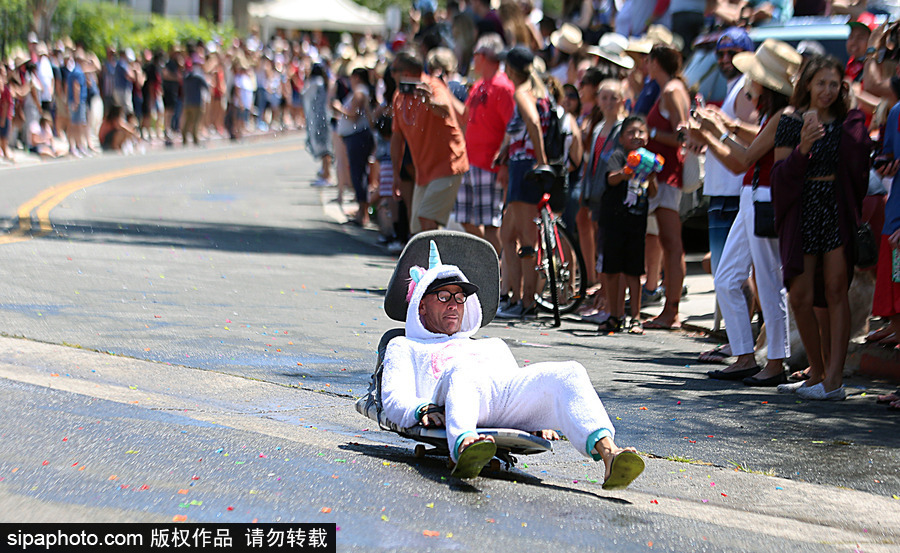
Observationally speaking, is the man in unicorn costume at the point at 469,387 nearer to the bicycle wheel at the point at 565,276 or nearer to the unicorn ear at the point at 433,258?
the unicorn ear at the point at 433,258

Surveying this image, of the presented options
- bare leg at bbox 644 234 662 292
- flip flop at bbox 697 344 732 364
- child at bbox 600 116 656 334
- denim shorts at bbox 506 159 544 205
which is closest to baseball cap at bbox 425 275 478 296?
flip flop at bbox 697 344 732 364

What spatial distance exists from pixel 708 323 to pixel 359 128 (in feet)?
25.0

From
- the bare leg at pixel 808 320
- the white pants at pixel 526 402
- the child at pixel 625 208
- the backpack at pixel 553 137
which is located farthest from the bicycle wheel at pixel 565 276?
the white pants at pixel 526 402

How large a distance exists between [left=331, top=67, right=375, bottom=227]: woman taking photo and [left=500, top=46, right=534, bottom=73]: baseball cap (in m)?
6.08

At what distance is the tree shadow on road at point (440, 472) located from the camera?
5.14 metres

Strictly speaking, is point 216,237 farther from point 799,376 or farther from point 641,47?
point 799,376

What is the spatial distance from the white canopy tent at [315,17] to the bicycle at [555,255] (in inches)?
1468

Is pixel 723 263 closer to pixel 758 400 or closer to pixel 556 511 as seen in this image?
pixel 758 400

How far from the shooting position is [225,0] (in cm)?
6181

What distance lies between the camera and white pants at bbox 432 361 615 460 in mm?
4977

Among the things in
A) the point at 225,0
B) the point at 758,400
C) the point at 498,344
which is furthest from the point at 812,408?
the point at 225,0

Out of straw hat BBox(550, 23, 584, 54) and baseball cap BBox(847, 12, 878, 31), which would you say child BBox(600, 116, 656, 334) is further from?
straw hat BBox(550, 23, 584, 54)

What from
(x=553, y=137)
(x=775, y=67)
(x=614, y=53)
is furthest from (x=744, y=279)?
(x=614, y=53)

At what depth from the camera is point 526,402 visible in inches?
205
